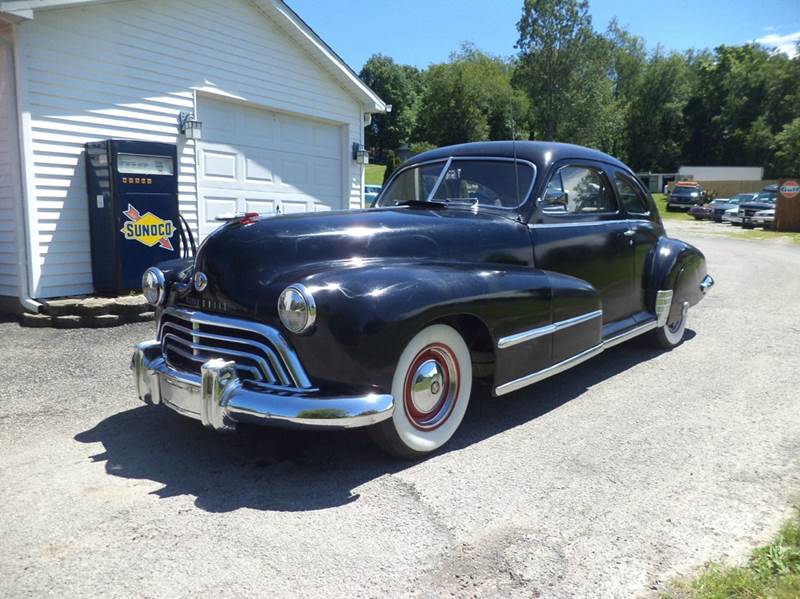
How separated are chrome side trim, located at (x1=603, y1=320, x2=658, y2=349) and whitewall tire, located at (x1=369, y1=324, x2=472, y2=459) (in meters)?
1.61

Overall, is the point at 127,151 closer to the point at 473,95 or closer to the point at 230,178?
the point at 230,178

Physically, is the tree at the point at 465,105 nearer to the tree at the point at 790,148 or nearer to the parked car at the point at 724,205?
the tree at the point at 790,148

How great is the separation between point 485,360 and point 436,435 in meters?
0.59

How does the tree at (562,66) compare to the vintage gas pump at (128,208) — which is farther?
the tree at (562,66)

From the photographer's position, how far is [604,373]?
5004 millimetres

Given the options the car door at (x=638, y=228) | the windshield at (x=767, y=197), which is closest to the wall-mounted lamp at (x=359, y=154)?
the car door at (x=638, y=228)

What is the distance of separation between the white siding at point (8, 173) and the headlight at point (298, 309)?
563 centimetres

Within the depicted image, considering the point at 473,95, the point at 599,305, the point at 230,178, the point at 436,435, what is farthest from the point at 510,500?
the point at 473,95

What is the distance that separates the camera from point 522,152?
14.8 feet

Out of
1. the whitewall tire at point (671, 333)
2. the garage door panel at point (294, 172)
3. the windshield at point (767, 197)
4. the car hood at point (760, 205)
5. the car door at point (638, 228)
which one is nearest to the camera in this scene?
the car door at point (638, 228)

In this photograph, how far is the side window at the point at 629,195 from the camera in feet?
17.4

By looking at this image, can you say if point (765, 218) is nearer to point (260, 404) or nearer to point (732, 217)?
point (732, 217)

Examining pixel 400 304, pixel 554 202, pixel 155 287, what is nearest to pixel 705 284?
pixel 554 202

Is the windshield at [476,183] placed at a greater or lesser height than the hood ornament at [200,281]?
greater
